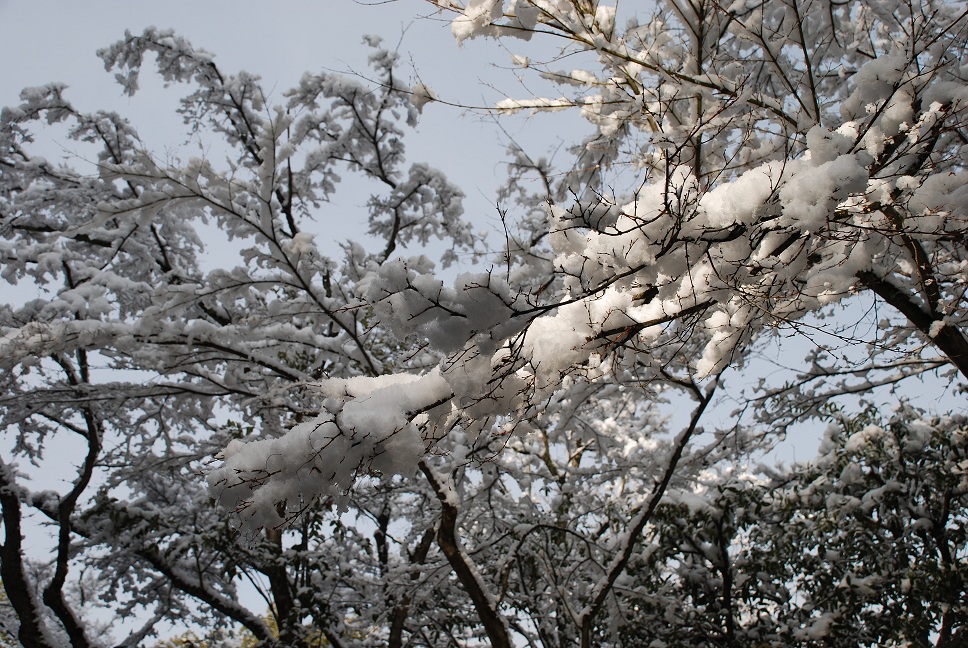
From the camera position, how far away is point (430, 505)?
7020 millimetres

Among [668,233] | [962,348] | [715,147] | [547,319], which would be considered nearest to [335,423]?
[547,319]

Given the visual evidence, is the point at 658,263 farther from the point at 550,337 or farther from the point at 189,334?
the point at 189,334

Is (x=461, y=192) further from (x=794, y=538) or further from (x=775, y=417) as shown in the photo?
(x=794, y=538)

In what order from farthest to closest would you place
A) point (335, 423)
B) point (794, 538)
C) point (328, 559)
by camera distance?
1. point (328, 559)
2. point (794, 538)
3. point (335, 423)

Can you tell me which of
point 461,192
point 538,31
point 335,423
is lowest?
point 335,423

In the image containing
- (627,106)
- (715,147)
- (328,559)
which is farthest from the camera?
(328,559)

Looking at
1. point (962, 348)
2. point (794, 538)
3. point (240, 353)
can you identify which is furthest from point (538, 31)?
point (794, 538)

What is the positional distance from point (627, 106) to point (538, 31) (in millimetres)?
921

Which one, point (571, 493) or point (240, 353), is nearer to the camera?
point (240, 353)

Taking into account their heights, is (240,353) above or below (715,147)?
above

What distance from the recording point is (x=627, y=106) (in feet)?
11.3

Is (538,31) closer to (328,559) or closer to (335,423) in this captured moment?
(335,423)

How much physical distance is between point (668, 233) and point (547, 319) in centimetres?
50

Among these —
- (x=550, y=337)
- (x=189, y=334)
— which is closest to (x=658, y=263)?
(x=550, y=337)
